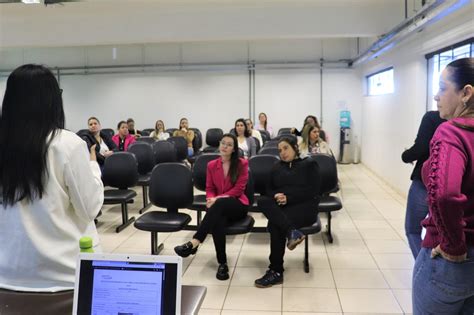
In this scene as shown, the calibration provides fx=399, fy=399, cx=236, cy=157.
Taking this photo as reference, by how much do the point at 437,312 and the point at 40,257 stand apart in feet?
4.59

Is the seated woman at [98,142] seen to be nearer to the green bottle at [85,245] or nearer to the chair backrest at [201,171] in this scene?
the chair backrest at [201,171]

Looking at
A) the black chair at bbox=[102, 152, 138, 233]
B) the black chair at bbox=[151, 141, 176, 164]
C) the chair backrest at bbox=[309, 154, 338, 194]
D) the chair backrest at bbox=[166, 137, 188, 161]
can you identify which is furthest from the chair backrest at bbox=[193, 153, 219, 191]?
the chair backrest at bbox=[166, 137, 188, 161]

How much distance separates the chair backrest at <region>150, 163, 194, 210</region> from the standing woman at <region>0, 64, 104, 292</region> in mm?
2587

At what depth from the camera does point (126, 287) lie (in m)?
1.15

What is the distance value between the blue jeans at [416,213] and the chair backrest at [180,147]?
5.05 metres

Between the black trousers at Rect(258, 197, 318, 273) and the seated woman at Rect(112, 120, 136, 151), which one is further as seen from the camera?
the seated woman at Rect(112, 120, 136, 151)

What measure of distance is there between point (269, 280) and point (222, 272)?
17.2 inches

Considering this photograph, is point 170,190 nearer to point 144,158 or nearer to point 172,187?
point 172,187

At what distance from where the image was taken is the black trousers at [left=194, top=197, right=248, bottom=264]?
3.53 m

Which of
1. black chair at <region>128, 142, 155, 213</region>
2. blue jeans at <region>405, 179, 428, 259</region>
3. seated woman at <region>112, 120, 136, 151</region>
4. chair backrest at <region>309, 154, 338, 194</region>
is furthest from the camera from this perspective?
seated woman at <region>112, 120, 136, 151</region>

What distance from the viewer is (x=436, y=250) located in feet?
4.50

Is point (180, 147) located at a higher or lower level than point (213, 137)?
lower

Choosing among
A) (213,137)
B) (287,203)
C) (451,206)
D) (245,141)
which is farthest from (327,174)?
(213,137)

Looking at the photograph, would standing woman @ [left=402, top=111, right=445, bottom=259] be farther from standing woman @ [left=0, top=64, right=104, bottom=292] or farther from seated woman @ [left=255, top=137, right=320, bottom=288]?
standing woman @ [left=0, top=64, right=104, bottom=292]
